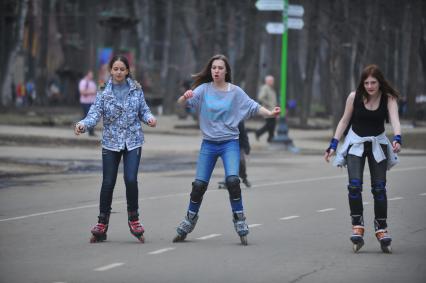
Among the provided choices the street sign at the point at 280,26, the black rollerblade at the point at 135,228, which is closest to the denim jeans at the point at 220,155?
the black rollerblade at the point at 135,228

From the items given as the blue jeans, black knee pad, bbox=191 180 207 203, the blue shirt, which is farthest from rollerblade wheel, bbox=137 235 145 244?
the blue shirt

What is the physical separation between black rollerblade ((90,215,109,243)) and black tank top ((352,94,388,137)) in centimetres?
246

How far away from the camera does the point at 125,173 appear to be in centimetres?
1160

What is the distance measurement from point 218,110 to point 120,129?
930mm

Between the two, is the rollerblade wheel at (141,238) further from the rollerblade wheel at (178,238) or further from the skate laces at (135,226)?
the rollerblade wheel at (178,238)

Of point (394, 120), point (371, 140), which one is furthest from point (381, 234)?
point (394, 120)

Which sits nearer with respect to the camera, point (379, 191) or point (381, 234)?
point (381, 234)

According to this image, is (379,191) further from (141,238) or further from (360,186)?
(141,238)

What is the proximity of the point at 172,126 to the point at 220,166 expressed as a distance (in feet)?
61.3

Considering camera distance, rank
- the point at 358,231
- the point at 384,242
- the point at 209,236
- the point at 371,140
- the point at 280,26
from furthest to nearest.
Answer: the point at 280,26
the point at 209,236
the point at 371,140
the point at 358,231
the point at 384,242

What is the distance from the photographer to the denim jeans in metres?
11.5

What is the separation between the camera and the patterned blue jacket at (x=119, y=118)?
37.8 feet

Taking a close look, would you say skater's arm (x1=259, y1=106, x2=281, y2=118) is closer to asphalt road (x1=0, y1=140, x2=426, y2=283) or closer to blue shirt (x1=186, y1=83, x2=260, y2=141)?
blue shirt (x1=186, y1=83, x2=260, y2=141)

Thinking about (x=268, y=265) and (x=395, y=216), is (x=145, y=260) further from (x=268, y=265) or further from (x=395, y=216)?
(x=395, y=216)
